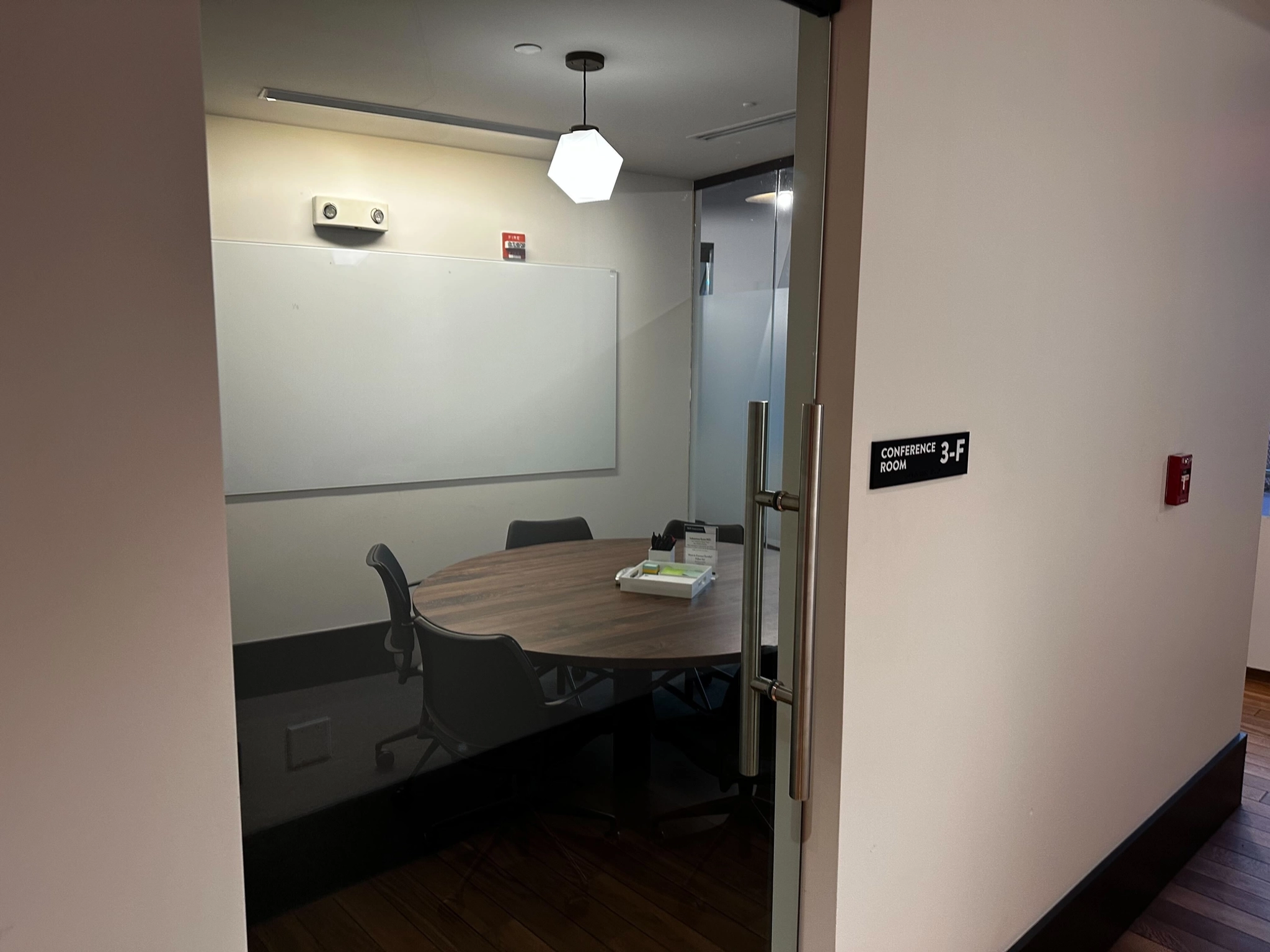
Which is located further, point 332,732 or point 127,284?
point 332,732

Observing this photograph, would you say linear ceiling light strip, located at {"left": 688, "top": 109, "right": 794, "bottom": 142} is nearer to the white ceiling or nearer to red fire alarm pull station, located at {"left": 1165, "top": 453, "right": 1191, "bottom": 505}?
the white ceiling

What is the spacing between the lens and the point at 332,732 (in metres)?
1.04

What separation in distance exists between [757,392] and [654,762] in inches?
26.6

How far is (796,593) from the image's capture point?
4.95 feet

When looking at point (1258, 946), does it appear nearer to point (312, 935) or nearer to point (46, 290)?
point (312, 935)

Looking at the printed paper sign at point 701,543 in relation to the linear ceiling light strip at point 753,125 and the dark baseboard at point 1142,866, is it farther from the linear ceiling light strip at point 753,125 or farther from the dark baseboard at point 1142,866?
the dark baseboard at point 1142,866

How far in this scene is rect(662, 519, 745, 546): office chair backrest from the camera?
151 cm

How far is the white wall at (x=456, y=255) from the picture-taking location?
3.07 feet

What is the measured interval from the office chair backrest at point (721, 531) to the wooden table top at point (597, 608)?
0.05ft

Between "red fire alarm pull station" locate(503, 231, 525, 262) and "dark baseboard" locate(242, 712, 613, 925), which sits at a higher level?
"red fire alarm pull station" locate(503, 231, 525, 262)

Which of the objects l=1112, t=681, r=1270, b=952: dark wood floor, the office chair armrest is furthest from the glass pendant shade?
l=1112, t=681, r=1270, b=952: dark wood floor

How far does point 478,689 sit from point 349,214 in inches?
28.1

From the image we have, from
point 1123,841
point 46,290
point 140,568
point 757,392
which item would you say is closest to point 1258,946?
point 1123,841

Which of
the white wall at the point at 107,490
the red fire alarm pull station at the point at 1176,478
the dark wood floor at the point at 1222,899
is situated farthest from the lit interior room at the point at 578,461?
the dark wood floor at the point at 1222,899
